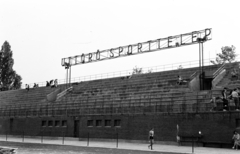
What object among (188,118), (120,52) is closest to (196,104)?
(188,118)

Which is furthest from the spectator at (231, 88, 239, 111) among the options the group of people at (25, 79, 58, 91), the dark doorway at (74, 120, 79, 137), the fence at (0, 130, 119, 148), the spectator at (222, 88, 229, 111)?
the group of people at (25, 79, 58, 91)

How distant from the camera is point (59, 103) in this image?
49750 mm

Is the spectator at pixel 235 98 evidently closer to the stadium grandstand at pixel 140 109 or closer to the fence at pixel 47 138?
the stadium grandstand at pixel 140 109

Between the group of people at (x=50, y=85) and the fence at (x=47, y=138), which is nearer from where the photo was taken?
the fence at (x=47, y=138)

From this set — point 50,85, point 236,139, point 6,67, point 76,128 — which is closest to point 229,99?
point 236,139

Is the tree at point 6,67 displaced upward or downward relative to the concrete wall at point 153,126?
upward

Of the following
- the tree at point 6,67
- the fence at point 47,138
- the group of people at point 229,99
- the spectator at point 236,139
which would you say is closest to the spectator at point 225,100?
the group of people at point 229,99

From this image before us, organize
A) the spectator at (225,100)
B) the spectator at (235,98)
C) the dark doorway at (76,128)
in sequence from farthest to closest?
the dark doorway at (76,128), the spectator at (225,100), the spectator at (235,98)

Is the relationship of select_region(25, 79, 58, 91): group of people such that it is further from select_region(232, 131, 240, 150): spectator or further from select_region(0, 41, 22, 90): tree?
select_region(232, 131, 240, 150): spectator

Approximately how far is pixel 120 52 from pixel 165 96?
534 inches

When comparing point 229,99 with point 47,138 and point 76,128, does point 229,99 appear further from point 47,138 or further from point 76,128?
point 47,138

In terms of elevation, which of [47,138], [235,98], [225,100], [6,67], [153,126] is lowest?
[47,138]

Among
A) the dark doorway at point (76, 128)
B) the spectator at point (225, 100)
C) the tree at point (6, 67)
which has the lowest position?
the dark doorway at point (76, 128)

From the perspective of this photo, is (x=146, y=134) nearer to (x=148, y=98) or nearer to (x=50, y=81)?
(x=148, y=98)
